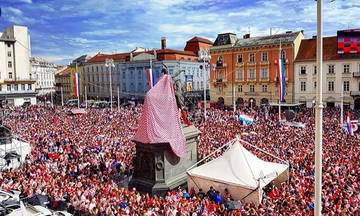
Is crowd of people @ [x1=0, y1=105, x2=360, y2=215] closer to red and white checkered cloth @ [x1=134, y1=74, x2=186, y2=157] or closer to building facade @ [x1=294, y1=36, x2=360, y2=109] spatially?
red and white checkered cloth @ [x1=134, y1=74, x2=186, y2=157]

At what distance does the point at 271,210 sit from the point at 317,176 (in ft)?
16.0

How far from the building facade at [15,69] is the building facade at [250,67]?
3957 cm

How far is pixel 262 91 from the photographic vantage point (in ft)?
167

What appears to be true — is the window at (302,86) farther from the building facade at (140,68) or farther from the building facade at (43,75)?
the building facade at (43,75)

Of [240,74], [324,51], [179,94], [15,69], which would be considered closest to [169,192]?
[179,94]

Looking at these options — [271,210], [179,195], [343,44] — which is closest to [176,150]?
[179,195]

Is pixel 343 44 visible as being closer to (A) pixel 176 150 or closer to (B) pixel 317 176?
(A) pixel 176 150

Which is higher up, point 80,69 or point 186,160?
point 80,69

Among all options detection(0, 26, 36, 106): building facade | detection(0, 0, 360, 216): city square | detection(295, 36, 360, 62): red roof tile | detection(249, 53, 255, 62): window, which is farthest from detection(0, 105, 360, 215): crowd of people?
detection(0, 26, 36, 106): building facade

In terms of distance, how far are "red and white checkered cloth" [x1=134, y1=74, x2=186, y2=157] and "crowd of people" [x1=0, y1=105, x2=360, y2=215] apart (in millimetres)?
Answer: 2316

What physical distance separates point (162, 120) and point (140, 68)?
54.4 meters

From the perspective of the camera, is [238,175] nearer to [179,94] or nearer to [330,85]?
[179,94]

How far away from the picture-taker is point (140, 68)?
67875 millimetres

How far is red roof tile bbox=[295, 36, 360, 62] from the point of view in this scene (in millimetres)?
44747
